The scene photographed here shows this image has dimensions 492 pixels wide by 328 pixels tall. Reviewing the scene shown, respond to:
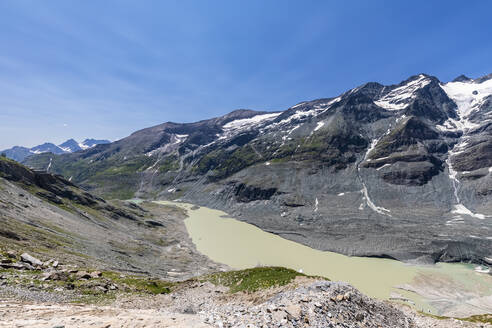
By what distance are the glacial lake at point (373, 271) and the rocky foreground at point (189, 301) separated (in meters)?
32.5

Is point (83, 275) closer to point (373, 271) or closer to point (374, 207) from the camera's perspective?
point (373, 271)

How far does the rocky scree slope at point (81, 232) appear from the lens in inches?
1702

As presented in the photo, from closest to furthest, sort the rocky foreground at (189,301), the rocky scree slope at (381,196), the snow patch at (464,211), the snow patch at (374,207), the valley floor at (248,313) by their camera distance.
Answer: the valley floor at (248,313) < the rocky foreground at (189,301) < the rocky scree slope at (381,196) < the snow patch at (464,211) < the snow patch at (374,207)

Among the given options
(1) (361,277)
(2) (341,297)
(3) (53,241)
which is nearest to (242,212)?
(1) (361,277)

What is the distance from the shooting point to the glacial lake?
52.4 m

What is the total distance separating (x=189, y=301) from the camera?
92.7 ft

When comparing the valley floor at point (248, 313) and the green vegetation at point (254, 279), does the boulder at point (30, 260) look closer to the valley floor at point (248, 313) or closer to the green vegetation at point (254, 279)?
the valley floor at point (248, 313)

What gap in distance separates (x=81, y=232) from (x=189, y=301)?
1906 inches

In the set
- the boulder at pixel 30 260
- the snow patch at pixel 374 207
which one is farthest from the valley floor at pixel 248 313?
the snow patch at pixel 374 207

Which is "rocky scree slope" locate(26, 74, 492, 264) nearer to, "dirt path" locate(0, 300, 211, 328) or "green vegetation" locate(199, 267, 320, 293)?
"green vegetation" locate(199, 267, 320, 293)

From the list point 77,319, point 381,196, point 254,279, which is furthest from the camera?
point 381,196

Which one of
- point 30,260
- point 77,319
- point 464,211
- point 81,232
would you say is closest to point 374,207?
point 464,211

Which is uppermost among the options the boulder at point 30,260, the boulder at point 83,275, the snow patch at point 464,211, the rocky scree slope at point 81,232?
the snow patch at point 464,211

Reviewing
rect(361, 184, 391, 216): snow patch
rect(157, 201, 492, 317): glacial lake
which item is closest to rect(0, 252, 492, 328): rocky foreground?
rect(157, 201, 492, 317): glacial lake
